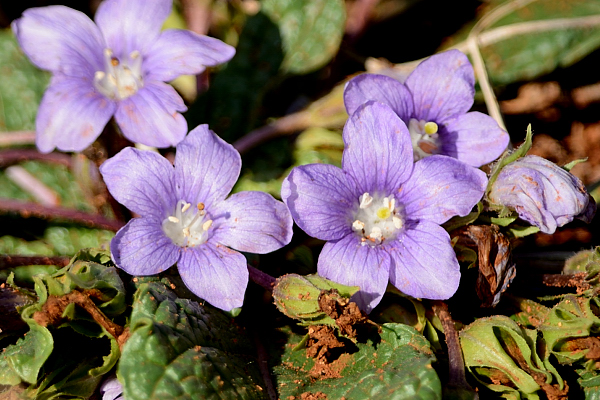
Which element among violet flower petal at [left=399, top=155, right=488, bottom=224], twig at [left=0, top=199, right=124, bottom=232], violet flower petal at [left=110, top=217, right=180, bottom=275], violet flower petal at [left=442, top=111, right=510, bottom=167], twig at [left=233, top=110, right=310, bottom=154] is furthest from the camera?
twig at [left=233, top=110, right=310, bottom=154]

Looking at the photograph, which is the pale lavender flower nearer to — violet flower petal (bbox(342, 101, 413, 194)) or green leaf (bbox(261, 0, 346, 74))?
violet flower petal (bbox(342, 101, 413, 194))

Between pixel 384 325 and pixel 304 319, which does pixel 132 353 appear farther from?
pixel 384 325

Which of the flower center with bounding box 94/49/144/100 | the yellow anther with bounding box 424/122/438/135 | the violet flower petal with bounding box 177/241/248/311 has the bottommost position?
the violet flower petal with bounding box 177/241/248/311

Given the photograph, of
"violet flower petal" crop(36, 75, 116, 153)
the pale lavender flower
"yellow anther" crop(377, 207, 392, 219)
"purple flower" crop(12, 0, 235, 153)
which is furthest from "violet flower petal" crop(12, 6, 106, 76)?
"yellow anther" crop(377, 207, 392, 219)

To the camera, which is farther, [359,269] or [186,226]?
[186,226]

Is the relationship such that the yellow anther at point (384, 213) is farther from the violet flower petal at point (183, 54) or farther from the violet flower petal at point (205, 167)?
the violet flower petal at point (183, 54)

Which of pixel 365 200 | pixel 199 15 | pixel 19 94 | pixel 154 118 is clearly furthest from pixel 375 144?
pixel 19 94

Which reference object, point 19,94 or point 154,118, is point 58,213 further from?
point 19,94
